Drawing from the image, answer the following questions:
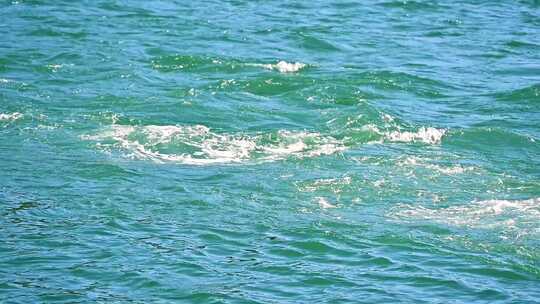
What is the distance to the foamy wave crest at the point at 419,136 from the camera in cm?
1661

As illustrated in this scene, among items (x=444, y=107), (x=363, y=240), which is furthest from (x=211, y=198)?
(x=444, y=107)

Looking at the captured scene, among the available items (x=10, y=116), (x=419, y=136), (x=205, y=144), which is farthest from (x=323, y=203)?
(x=10, y=116)

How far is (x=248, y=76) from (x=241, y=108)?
2078 millimetres

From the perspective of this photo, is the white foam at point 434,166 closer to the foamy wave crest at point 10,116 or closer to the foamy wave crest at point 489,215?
the foamy wave crest at point 489,215

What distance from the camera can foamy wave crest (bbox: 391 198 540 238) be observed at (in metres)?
12.9

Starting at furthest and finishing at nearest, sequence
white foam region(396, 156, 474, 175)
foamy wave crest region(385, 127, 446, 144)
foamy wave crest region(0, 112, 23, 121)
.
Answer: foamy wave crest region(0, 112, 23, 121), foamy wave crest region(385, 127, 446, 144), white foam region(396, 156, 474, 175)

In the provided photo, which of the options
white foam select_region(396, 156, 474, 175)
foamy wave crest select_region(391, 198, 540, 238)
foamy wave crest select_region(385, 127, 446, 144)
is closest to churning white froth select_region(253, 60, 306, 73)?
foamy wave crest select_region(385, 127, 446, 144)

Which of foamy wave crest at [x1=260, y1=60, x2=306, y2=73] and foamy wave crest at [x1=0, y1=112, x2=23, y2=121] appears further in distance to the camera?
foamy wave crest at [x1=260, y1=60, x2=306, y2=73]

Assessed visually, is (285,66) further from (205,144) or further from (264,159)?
(264,159)

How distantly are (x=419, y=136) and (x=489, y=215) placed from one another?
3.59 m

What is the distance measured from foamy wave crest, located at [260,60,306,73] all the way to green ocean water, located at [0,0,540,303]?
0.08m

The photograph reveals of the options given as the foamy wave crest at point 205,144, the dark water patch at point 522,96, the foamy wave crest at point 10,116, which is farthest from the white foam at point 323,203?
the dark water patch at point 522,96

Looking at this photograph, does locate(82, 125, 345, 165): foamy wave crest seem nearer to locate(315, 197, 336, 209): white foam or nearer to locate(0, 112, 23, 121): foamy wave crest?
locate(0, 112, 23, 121): foamy wave crest

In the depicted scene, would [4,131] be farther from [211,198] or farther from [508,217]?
[508,217]
